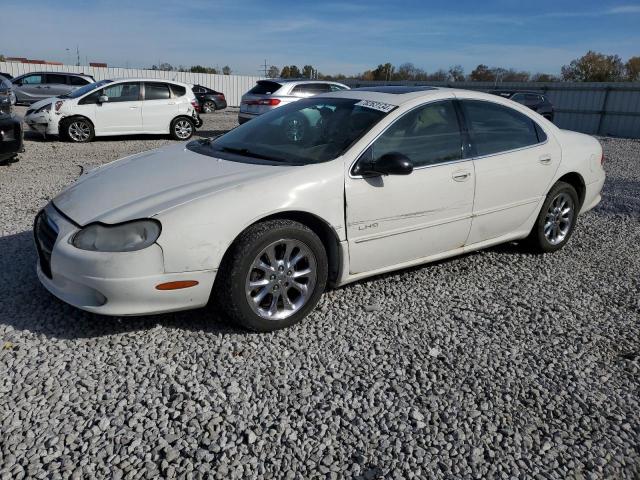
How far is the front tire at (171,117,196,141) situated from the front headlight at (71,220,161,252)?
36.9ft

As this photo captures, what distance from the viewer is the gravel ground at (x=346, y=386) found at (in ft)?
7.81

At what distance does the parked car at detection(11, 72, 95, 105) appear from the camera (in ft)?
71.4

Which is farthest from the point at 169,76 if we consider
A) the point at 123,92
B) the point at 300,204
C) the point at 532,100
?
the point at 300,204

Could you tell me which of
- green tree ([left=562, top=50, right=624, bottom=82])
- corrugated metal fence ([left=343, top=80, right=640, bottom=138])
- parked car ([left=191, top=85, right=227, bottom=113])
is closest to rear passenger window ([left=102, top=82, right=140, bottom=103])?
parked car ([left=191, top=85, right=227, bottom=113])

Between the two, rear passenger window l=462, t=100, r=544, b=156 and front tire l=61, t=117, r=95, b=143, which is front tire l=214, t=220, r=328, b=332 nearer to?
rear passenger window l=462, t=100, r=544, b=156

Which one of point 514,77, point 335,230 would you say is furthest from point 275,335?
point 514,77

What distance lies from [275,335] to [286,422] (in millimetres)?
888

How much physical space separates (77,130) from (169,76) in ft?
77.3

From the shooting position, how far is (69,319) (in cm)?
353

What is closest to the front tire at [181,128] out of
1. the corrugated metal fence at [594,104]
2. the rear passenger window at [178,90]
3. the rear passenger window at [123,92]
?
the rear passenger window at [178,90]

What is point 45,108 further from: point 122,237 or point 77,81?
point 122,237

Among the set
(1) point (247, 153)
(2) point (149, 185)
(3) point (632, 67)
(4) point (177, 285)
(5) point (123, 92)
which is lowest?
(4) point (177, 285)

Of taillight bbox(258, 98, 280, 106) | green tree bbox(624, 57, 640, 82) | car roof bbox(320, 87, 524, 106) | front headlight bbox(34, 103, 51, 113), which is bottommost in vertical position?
front headlight bbox(34, 103, 51, 113)

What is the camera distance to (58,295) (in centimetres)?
327
